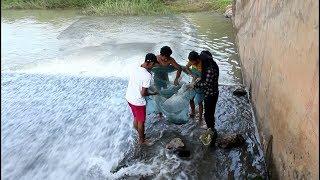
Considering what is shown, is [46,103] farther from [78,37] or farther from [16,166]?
[78,37]

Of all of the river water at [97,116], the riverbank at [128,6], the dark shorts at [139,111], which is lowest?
the river water at [97,116]

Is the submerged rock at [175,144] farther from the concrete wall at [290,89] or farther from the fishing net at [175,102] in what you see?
the concrete wall at [290,89]

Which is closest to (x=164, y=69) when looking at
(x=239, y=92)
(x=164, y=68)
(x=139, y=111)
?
(x=164, y=68)

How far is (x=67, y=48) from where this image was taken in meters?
12.7

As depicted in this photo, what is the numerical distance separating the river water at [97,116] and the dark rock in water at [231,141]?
0.09 metres

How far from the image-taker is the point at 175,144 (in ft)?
19.2

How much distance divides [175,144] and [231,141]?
0.89 m

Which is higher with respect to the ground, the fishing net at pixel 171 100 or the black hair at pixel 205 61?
the black hair at pixel 205 61

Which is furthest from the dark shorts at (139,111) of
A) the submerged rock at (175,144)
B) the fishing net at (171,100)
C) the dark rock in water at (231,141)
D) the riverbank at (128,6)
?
the riverbank at (128,6)

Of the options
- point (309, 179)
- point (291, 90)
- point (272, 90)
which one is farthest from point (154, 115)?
point (309, 179)

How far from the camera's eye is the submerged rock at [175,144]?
5.78 metres

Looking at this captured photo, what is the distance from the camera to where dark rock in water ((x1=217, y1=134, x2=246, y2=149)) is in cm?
587

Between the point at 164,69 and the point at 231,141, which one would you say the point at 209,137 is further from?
the point at 164,69

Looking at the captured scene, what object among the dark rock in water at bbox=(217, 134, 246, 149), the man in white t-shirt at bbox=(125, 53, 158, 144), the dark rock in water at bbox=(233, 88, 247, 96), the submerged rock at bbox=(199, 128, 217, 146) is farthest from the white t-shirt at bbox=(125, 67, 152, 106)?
the dark rock in water at bbox=(233, 88, 247, 96)
